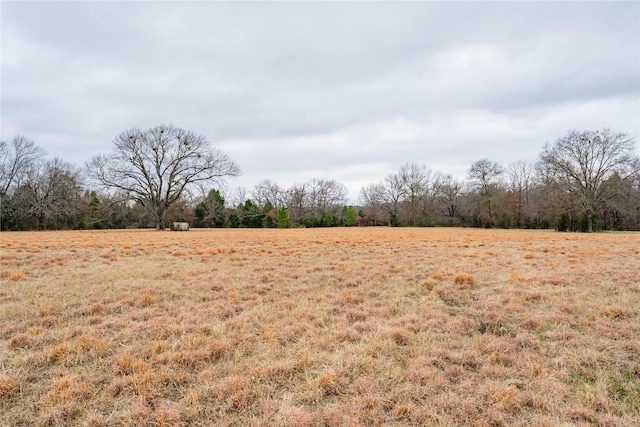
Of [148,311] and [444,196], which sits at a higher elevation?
[444,196]

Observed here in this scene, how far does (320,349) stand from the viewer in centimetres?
346

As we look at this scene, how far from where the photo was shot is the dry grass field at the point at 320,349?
2.41 metres

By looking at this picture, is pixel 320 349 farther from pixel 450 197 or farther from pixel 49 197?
pixel 450 197

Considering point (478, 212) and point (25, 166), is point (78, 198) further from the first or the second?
point (478, 212)

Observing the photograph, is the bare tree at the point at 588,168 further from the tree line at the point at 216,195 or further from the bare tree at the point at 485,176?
the bare tree at the point at 485,176

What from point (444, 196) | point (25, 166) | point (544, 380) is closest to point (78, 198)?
point (25, 166)

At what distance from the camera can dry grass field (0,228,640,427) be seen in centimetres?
241

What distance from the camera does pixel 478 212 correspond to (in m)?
47.1

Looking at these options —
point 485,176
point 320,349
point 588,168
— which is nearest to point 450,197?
point 485,176

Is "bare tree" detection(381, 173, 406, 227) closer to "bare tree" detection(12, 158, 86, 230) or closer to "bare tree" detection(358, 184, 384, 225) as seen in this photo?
"bare tree" detection(358, 184, 384, 225)

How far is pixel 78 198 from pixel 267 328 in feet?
139

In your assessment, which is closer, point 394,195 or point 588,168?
point 588,168

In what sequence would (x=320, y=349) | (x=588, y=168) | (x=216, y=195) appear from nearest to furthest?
(x=320, y=349) → (x=588, y=168) → (x=216, y=195)

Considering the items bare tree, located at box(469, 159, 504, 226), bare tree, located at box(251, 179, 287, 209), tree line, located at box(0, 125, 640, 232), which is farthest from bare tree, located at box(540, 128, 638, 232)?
bare tree, located at box(251, 179, 287, 209)
